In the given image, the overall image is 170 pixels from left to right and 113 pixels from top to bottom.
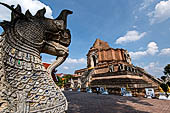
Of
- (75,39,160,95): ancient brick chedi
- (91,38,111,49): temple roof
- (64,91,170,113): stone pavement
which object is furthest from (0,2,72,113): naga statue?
(91,38,111,49): temple roof

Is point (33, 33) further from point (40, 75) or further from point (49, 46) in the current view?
point (40, 75)

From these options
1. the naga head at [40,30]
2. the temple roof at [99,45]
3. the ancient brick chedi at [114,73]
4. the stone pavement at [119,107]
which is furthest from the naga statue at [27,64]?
the temple roof at [99,45]

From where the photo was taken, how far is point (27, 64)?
4.98 feet

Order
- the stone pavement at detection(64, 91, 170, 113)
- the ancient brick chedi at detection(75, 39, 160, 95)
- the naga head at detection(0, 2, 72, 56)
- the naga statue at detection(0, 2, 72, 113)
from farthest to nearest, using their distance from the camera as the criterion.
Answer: the ancient brick chedi at detection(75, 39, 160, 95) < the stone pavement at detection(64, 91, 170, 113) < the naga head at detection(0, 2, 72, 56) < the naga statue at detection(0, 2, 72, 113)

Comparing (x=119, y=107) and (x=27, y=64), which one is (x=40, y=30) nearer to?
(x=27, y=64)

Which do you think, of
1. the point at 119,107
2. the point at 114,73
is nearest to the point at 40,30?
the point at 119,107

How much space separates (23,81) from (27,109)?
15.9 inches

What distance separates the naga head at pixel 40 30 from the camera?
5.10ft

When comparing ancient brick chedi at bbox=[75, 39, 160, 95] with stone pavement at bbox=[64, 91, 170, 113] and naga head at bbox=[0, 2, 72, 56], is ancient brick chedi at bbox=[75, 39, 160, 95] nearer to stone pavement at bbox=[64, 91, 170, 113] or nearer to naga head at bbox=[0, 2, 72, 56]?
stone pavement at bbox=[64, 91, 170, 113]

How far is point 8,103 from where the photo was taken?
108 cm

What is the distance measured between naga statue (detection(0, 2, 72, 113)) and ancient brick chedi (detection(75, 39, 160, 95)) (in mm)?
9797

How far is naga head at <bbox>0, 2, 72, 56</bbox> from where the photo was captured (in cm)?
155

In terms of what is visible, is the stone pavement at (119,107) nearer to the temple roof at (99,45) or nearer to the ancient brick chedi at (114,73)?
the ancient brick chedi at (114,73)

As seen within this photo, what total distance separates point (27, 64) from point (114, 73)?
13323 mm
